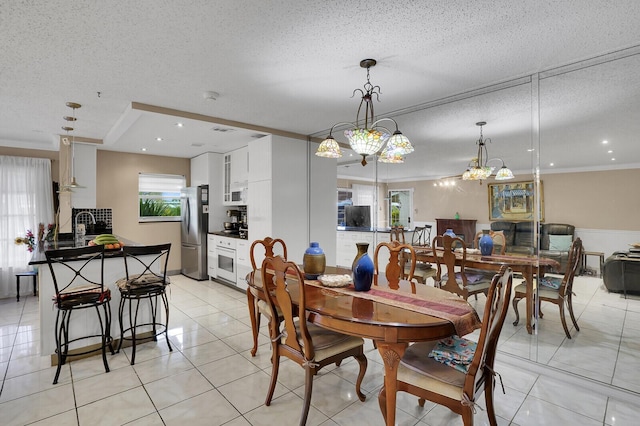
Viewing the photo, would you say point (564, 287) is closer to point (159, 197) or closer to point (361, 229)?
point (361, 229)

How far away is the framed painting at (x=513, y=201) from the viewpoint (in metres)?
2.89

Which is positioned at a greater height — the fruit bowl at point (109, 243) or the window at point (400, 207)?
the window at point (400, 207)

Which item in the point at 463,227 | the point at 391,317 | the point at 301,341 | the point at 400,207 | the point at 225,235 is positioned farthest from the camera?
the point at 225,235

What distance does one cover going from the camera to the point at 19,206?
16.4ft

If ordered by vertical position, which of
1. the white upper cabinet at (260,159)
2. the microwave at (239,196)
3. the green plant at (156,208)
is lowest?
the green plant at (156,208)

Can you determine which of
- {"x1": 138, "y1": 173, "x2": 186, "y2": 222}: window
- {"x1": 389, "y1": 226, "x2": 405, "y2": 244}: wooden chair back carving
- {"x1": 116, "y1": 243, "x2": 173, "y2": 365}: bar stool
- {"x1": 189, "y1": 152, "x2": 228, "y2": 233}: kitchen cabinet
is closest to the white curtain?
{"x1": 138, "y1": 173, "x2": 186, "y2": 222}: window

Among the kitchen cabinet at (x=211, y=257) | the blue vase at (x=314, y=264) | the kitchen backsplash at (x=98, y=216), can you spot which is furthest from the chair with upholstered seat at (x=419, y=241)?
the kitchen backsplash at (x=98, y=216)

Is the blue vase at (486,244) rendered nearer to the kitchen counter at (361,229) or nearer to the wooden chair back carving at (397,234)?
the kitchen counter at (361,229)

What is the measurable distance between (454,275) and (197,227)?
4486 mm

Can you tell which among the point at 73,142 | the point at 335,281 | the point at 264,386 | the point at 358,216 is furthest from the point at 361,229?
the point at 73,142

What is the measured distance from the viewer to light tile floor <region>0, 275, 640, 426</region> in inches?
80.7

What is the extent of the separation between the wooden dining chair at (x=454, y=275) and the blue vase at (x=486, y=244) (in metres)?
0.23

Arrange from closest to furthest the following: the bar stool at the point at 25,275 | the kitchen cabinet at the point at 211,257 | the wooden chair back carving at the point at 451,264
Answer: the wooden chair back carving at the point at 451,264, the bar stool at the point at 25,275, the kitchen cabinet at the point at 211,257

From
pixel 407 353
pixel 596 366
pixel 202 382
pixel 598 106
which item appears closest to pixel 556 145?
pixel 598 106
